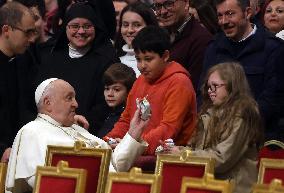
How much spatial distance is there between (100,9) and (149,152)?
2.28 m

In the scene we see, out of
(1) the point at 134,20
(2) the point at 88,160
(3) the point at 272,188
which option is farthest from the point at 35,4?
(3) the point at 272,188

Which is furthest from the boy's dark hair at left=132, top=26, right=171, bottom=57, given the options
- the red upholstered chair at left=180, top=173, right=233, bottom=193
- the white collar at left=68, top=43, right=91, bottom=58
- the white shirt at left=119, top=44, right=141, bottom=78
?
the red upholstered chair at left=180, top=173, right=233, bottom=193

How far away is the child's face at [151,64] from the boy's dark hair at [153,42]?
0.03 m

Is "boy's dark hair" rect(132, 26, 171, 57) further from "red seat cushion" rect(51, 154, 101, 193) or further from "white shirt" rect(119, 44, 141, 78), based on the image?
"red seat cushion" rect(51, 154, 101, 193)

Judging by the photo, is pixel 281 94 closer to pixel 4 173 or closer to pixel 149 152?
pixel 149 152

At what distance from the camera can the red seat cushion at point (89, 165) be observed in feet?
27.2

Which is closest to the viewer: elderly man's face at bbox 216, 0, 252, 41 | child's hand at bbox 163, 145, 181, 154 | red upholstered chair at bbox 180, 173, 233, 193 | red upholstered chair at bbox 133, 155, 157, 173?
red upholstered chair at bbox 180, 173, 233, 193

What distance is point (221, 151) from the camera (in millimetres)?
8594

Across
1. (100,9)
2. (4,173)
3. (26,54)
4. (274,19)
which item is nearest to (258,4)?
(274,19)

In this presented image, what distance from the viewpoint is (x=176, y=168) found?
796 centimetres

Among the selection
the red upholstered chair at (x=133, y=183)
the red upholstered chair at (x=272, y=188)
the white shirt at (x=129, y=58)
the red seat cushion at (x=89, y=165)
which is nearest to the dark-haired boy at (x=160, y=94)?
the red seat cushion at (x=89, y=165)

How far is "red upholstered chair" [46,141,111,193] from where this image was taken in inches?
324

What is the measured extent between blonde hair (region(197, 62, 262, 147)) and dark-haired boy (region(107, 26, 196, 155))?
31cm

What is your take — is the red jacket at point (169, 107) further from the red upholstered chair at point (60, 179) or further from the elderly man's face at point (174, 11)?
the red upholstered chair at point (60, 179)
